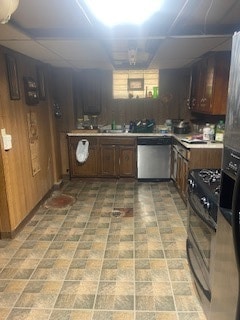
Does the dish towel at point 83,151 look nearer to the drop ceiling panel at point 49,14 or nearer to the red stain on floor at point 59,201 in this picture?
the red stain on floor at point 59,201

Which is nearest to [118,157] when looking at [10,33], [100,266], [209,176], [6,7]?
[100,266]

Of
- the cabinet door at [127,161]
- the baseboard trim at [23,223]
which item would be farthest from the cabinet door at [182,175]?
the baseboard trim at [23,223]

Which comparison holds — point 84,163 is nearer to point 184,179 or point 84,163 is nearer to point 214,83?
point 184,179

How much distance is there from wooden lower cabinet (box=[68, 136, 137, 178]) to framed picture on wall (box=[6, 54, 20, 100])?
1.92 meters

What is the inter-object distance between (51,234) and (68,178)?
219cm

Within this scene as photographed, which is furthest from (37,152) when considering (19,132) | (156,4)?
(156,4)

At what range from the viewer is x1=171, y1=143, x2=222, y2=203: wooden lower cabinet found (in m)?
3.50

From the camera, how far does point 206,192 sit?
1.66 m

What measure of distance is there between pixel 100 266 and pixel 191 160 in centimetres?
191

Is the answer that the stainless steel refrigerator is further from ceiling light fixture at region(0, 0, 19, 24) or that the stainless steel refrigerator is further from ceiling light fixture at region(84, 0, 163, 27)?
ceiling light fixture at region(0, 0, 19, 24)

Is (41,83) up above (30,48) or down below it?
below

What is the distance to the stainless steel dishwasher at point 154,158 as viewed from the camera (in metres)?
4.66

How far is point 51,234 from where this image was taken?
302 centimetres

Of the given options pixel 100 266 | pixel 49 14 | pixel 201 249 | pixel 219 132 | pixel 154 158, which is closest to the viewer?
pixel 201 249
